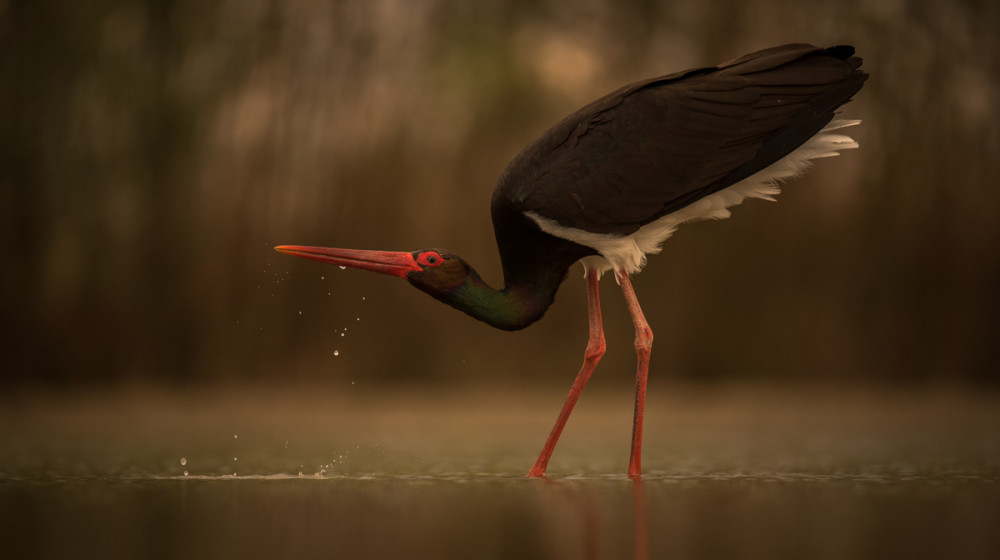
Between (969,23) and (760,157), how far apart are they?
5.84 meters

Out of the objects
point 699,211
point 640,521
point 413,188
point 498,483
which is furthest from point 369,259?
point 413,188

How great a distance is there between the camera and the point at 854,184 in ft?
31.6

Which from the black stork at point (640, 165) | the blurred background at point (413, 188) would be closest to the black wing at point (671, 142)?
the black stork at point (640, 165)

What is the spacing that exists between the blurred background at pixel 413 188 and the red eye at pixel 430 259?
4342 millimetres

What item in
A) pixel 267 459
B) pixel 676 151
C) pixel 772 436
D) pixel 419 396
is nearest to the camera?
pixel 676 151

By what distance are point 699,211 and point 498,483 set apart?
160 cm

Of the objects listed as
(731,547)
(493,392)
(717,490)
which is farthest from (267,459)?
(493,392)

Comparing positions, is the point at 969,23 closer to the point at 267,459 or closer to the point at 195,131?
the point at 195,131

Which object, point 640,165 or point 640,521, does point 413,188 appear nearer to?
point 640,165

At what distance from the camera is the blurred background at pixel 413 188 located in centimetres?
959

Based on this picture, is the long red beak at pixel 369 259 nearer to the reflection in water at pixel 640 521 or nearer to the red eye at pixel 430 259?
the red eye at pixel 430 259

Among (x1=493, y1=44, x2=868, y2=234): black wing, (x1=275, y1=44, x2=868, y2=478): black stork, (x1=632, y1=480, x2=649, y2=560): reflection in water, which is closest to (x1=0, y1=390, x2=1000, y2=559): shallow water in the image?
(x1=632, y1=480, x2=649, y2=560): reflection in water

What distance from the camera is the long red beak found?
525cm

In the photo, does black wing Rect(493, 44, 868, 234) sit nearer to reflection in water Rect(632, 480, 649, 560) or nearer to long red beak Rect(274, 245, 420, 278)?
long red beak Rect(274, 245, 420, 278)
